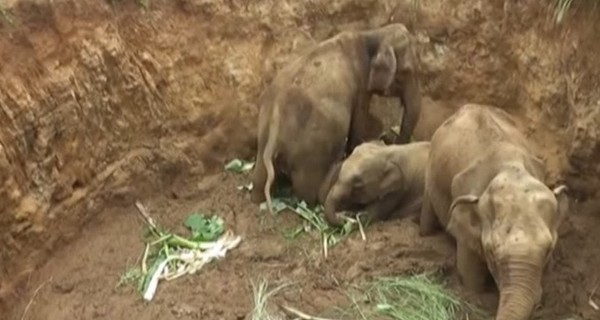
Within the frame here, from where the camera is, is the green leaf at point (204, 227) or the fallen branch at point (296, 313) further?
the green leaf at point (204, 227)

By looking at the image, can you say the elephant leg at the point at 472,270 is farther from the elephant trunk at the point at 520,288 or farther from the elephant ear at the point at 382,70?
the elephant ear at the point at 382,70

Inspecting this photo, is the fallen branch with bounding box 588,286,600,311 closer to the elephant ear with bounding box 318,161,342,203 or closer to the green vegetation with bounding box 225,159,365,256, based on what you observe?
Answer: the green vegetation with bounding box 225,159,365,256

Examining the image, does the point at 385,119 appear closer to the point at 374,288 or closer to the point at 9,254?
the point at 374,288

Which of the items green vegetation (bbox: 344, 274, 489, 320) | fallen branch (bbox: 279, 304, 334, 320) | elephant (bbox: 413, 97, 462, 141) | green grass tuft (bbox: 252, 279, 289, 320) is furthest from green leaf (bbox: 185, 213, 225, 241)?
elephant (bbox: 413, 97, 462, 141)

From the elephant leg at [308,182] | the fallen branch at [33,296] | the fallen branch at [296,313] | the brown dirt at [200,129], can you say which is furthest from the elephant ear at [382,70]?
the fallen branch at [33,296]

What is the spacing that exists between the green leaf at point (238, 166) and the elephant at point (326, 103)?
30cm

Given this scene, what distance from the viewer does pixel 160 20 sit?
19.6ft

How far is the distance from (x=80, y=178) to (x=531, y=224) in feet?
6.77

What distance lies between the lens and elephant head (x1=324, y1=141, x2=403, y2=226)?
5602mm

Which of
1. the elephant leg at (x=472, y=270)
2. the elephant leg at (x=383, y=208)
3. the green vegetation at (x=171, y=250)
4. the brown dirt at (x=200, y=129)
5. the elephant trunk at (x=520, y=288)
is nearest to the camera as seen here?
the elephant trunk at (x=520, y=288)

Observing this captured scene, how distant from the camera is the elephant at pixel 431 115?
6.38 m

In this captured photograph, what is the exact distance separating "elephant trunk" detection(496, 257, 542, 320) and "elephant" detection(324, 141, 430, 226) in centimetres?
125

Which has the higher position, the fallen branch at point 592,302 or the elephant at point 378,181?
the elephant at point 378,181

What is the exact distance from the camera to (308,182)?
5770 mm
